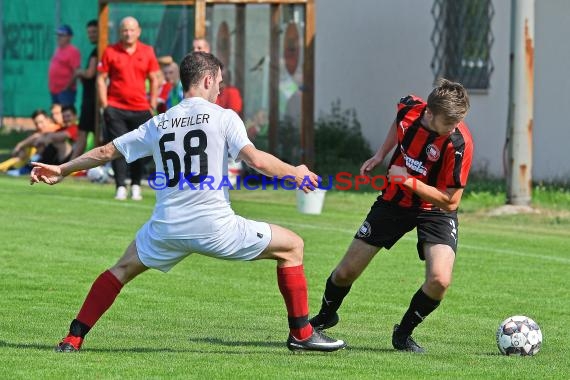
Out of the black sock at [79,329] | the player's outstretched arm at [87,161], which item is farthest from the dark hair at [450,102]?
the black sock at [79,329]

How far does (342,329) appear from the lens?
9336 millimetres

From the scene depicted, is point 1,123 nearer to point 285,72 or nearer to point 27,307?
point 285,72

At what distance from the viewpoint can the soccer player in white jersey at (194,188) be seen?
757 cm

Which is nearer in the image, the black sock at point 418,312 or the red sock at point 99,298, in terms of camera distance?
the red sock at point 99,298

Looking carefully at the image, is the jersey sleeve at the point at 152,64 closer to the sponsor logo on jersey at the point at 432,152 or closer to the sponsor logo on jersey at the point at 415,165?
the sponsor logo on jersey at the point at 415,165

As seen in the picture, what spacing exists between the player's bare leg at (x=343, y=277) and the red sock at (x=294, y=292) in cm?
78

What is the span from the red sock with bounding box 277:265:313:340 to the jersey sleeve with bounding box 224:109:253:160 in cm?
82

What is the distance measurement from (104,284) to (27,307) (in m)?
2.01

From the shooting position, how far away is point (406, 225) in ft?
28.2

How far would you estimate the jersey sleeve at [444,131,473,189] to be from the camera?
26.9 ft

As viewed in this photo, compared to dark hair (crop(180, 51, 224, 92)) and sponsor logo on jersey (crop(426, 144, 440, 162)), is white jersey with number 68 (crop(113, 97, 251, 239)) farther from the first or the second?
sponsor logo on jersey (crop(426, 144, 440, 162))

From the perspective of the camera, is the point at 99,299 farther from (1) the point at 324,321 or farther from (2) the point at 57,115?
(2) the point at 57,115

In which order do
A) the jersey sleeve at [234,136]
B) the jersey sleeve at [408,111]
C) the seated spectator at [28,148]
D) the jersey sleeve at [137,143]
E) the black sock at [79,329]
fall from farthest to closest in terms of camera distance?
the seated spectator at [28,148], the jersey sleeve at [408,111], the black sock at [79,329], the jersey sleeve at [137,143], the jersey sleeve at [234,136]

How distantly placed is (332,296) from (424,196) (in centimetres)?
119
